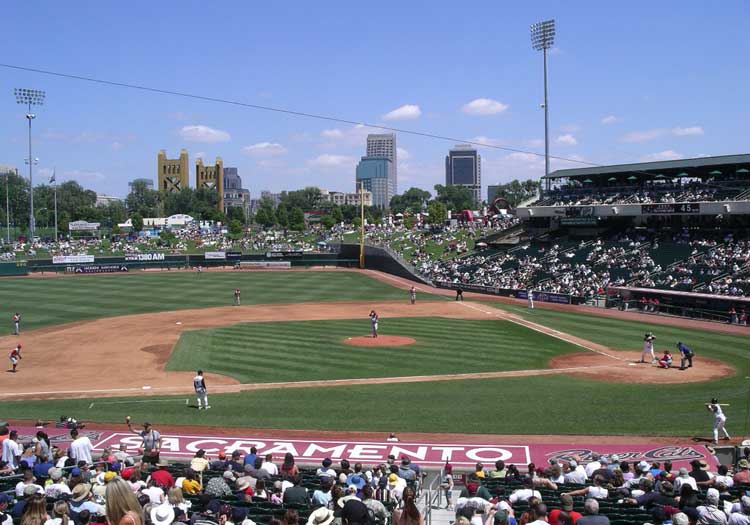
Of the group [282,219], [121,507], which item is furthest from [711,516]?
[282,219]

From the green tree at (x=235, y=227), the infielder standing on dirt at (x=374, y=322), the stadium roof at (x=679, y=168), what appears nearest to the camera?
the infielder standing on dirt at (x=374, y=322)

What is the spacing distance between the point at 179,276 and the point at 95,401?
52901 millimetres

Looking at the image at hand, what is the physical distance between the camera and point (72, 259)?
8075 centimetres

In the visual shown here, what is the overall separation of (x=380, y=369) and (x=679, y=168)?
4563 centimetres

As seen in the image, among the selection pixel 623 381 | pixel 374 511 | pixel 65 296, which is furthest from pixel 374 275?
pixel 374 511

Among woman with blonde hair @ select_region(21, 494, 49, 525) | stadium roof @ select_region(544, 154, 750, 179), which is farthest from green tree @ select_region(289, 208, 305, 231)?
woman with blonde hair @ select_region(21, 494, 49, 525)

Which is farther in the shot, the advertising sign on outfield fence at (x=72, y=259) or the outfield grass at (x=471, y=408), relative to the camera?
the advertising sign on outfield fence at (x=72, y=259)

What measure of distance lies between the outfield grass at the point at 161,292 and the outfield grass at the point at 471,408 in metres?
24.4

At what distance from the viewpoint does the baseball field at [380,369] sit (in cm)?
2122

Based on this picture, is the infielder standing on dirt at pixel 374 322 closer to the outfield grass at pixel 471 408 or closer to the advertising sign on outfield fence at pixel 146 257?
the outfield grass at pixel 471 408

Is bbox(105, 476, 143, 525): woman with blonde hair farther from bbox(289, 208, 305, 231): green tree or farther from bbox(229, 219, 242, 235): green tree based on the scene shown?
bbox(289, 208, 305, 231): green tree

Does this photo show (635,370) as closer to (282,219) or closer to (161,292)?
(161,292)

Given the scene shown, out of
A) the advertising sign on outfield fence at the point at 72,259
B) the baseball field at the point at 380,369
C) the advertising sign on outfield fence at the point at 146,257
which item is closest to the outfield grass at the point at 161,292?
the baseball field at the point at 380,369

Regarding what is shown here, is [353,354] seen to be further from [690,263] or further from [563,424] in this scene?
[690,263]
